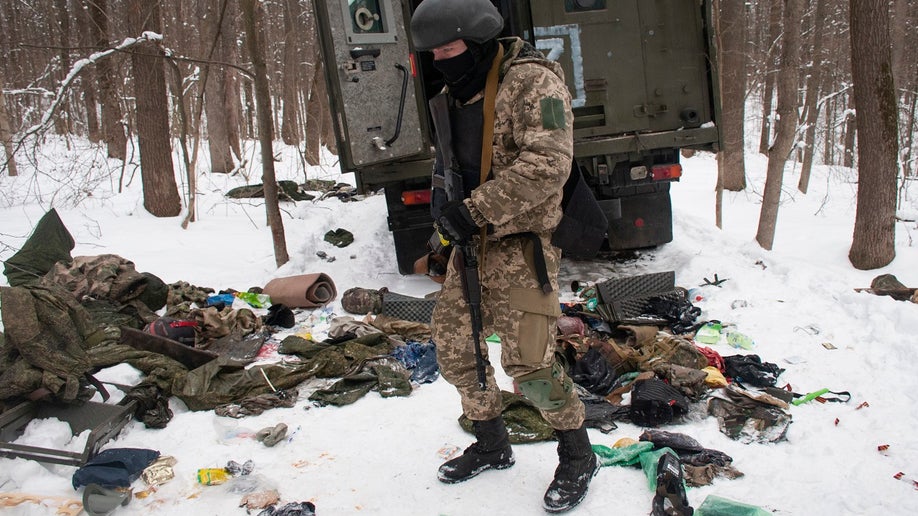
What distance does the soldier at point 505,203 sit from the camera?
2314 millimetres

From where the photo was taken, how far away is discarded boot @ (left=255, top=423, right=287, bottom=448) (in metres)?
3.20

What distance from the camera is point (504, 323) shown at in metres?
2.53

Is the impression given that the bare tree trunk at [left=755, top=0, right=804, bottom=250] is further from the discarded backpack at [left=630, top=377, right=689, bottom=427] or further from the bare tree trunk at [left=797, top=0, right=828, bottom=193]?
the bare tree trunk at [left=797, top=0, right=828, bottom=193]

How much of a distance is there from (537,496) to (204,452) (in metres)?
1.61

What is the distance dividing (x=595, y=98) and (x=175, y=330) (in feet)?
12.3

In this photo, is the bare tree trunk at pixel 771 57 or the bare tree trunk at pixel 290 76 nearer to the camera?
the bare tree trunk at pixel 771 57

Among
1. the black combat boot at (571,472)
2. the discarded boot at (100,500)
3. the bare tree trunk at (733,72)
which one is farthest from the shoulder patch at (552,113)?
the bare tree trunk at (733,72)

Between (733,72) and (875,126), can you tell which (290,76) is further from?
(875,126)

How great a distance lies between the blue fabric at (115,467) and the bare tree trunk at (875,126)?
21.8 feet

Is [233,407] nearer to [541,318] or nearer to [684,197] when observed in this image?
[541,318]

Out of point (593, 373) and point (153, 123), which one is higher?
point (153, 123)

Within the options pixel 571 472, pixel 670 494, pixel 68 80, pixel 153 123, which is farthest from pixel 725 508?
pixel 153 123

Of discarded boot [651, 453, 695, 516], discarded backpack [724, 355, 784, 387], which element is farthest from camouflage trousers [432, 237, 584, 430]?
discarded backpack [724, 355, 784, 387]

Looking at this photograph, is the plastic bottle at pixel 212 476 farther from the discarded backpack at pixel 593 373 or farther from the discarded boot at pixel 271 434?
the discarded backpack at pixel 593 373
